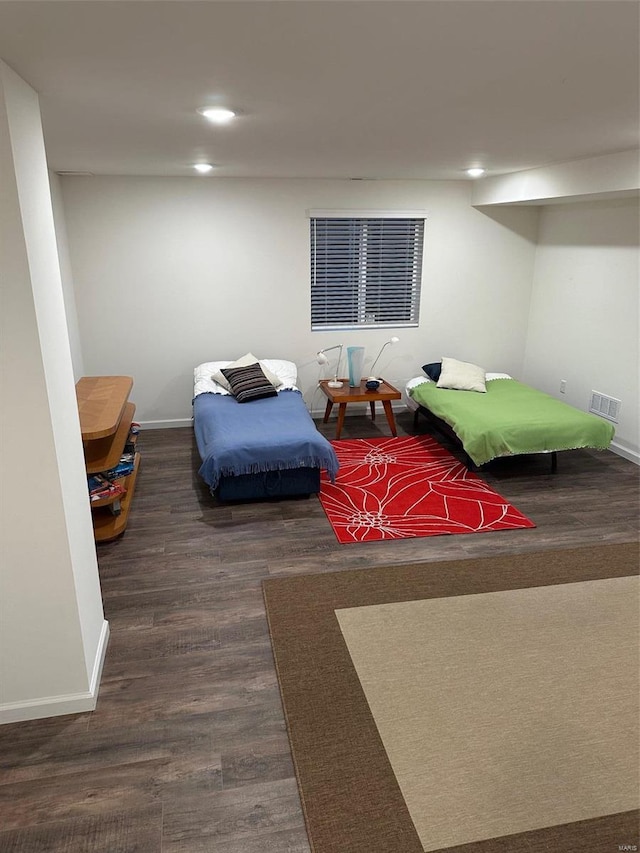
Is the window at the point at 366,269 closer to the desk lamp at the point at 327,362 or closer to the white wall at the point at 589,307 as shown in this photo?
the desk lamp at the point at 327,362

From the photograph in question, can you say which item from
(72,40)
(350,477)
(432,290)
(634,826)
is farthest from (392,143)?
(634,826)

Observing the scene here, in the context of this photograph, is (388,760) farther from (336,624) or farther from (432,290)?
(432,290)

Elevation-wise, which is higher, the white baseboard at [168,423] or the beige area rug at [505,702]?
the white baseboard at [168,423]

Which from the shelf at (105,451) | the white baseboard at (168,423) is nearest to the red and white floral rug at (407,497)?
the shelf at (105,451)

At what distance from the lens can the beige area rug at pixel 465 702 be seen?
74.9 inches

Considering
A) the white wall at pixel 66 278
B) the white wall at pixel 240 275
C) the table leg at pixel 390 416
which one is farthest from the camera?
the table leg at pixel 390 416

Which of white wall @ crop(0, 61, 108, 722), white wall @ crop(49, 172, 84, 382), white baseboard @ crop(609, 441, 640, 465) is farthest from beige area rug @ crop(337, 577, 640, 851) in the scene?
white wall @ crop(49, 172, 84, 382)

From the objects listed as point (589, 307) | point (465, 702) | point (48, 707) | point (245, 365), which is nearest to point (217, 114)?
point (48, 707)

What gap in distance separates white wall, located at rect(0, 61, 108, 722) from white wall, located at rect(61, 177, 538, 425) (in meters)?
3.06

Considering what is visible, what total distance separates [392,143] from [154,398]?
132 inches

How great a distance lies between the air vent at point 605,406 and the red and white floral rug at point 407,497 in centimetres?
139

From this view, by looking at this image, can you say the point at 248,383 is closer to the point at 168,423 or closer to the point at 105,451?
the point at 168,423

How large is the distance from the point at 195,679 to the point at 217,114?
2.38 metres

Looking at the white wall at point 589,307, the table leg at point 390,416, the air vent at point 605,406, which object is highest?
the white wall at point 589,307
